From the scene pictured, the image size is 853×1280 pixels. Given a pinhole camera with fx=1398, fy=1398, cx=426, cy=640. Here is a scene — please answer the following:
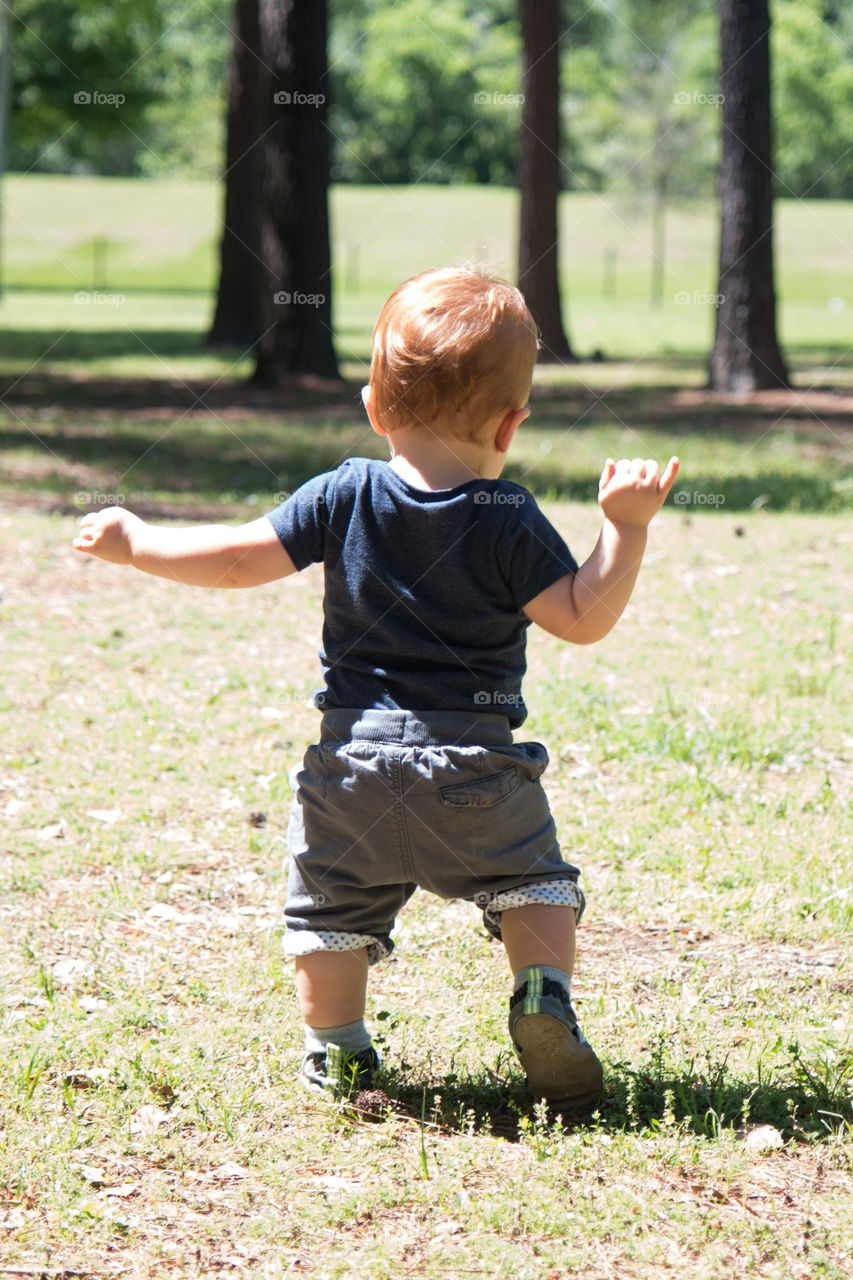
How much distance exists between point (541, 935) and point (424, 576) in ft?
2.21

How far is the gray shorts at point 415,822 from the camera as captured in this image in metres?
2.39

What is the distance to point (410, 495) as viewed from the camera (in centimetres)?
242

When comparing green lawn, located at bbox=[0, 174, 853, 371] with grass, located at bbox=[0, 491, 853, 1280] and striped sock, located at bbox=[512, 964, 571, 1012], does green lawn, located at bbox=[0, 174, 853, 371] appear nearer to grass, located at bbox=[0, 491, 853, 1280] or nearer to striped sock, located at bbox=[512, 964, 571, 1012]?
grass, located at bbox=[0, 491, 853, 1280]

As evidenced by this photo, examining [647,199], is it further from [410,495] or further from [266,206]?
[410,495]

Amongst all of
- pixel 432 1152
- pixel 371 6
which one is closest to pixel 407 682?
pixel 432 1152

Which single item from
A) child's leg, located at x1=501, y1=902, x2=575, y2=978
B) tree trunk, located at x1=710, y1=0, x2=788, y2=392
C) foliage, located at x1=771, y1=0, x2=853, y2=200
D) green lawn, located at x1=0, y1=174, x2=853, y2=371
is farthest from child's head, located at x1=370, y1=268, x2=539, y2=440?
foliage, located at x1=771, y1=0, x2=853, y2=200

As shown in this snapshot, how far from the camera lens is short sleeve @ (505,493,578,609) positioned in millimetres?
2371

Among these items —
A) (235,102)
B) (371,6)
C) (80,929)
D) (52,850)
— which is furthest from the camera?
(371,6)

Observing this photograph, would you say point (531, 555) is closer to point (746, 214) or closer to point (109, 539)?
point (109, 539)

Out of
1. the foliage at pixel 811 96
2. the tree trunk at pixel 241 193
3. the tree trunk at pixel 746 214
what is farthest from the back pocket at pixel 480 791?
the foliage at pixel 811 96

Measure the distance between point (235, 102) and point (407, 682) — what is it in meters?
17.4

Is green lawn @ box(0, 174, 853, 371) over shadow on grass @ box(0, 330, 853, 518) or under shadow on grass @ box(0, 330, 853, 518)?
over

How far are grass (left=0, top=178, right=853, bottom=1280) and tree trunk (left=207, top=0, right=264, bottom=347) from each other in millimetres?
11509

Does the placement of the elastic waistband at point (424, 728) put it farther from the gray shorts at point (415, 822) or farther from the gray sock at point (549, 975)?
the gray sock at point (549, 975)
